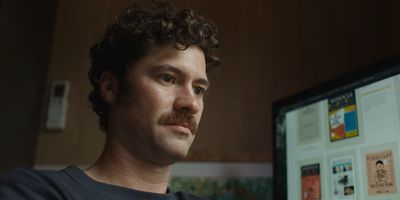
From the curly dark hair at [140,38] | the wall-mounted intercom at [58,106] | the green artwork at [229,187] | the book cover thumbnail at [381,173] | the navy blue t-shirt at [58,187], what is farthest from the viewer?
the wall-mounted intercom at [58,106]

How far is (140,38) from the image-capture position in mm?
952

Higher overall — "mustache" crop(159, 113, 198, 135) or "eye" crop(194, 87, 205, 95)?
"eye" crop(194, 87, 205, 95)

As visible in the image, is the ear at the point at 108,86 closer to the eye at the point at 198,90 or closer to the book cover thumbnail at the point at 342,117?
the eye at the point at 198,90

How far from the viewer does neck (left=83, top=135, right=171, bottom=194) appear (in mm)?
869

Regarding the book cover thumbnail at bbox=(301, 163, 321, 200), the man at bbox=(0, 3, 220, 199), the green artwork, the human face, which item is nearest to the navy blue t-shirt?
the man at bbox=(0, 3, 220, 199)

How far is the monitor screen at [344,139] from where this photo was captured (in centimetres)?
85

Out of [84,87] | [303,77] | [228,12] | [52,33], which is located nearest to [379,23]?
[303,77]

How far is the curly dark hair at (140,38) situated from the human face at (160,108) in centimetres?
3

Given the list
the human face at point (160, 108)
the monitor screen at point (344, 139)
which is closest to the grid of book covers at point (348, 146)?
the monitor screen at point (344, 139)

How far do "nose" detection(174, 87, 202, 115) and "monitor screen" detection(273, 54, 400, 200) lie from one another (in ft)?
1.25

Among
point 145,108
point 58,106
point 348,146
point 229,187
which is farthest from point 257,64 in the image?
point 58,106

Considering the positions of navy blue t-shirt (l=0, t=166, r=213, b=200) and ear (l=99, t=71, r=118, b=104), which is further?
ear (l=99, t=71, r=118, b=104)

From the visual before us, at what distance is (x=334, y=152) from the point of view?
971mm

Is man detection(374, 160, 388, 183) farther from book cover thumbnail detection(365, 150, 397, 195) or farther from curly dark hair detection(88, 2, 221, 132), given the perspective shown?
curly dark hair detection(88, 2, 221, 132)
